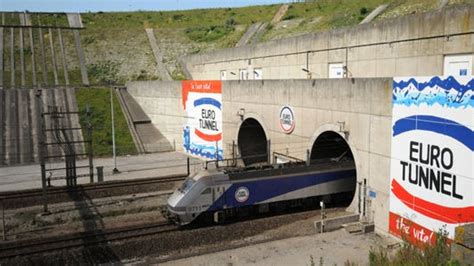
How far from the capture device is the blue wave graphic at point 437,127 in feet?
49.6

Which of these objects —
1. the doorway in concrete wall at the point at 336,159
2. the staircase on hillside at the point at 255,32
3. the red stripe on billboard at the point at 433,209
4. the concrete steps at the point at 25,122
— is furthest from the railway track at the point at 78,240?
the staircase on hillside at the point at 255,32

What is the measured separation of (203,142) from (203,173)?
16.8 metres

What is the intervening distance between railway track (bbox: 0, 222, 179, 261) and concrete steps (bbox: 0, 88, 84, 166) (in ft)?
53.8

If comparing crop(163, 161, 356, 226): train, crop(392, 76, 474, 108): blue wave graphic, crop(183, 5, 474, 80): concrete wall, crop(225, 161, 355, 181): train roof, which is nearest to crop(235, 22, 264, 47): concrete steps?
crop(183, 5, 474, 80): concrete wall

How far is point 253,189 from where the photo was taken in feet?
69.6

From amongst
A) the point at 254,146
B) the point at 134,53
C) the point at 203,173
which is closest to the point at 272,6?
the point at 134,53

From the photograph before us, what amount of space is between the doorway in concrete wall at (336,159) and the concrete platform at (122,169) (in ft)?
38.1

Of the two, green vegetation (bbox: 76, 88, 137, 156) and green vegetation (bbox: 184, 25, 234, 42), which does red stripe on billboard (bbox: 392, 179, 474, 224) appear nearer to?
green vegetation (bbox: 76, 88, 137, 156)

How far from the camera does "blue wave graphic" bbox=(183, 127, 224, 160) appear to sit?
3569 cm

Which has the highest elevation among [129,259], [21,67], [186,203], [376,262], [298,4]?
[298,4]

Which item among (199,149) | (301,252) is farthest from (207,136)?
(301,252)

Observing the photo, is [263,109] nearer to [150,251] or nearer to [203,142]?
[203,142]

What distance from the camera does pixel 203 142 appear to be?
37.4 m

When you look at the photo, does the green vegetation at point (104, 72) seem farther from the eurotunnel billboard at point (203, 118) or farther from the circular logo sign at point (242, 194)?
the circular logo sign at point (242, 194)
